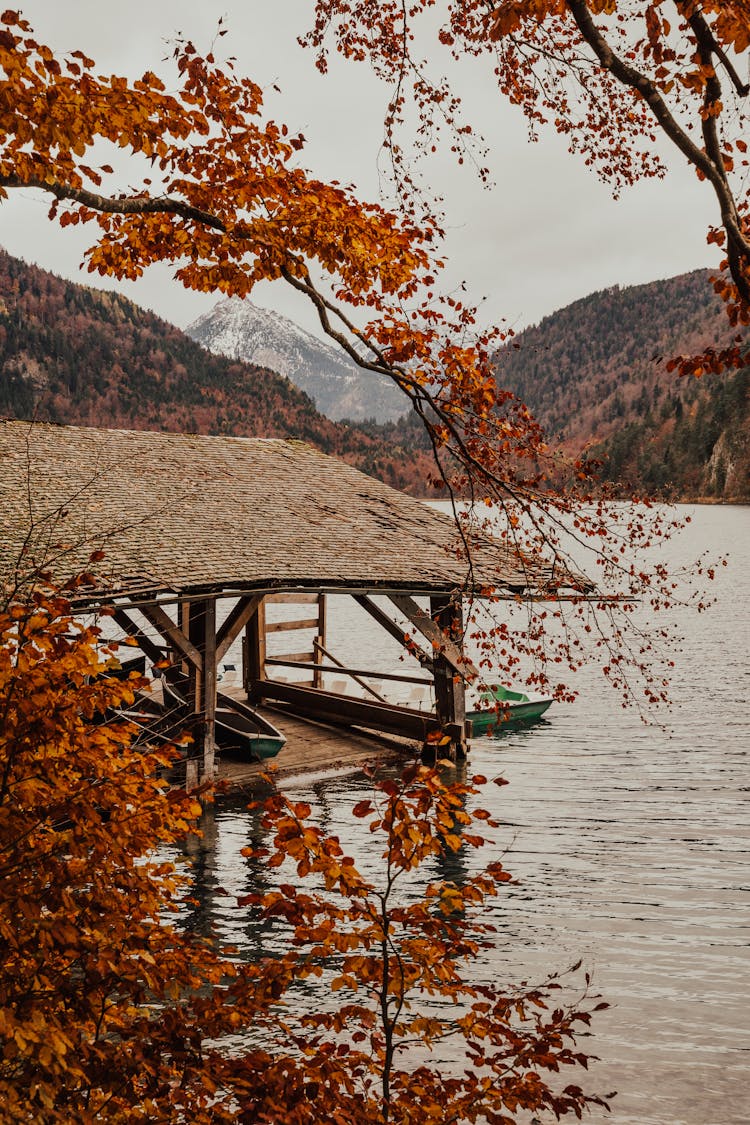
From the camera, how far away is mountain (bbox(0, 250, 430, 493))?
11469cm

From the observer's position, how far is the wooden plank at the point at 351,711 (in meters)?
18.8

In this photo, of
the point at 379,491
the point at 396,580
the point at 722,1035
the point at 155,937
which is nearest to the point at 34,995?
the point at 155,937

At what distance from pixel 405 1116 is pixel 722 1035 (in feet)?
20.0

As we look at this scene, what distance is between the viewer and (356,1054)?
5035mm

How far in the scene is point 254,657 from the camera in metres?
22.3

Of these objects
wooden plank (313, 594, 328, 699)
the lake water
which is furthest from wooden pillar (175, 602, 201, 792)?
wooden plank (313, 594, 328, 699)

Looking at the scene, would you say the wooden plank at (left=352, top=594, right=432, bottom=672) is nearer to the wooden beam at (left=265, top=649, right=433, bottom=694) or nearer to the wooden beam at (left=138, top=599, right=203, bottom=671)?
the wooden beam at (left=265, top=649, right=433, bottom=694)

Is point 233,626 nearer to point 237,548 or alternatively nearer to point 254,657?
point 237,548

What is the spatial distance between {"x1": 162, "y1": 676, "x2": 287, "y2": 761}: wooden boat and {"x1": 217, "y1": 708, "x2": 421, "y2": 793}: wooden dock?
0.22 m

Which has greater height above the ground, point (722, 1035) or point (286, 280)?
point (286, 280)

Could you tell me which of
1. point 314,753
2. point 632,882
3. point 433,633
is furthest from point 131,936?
point 314,753

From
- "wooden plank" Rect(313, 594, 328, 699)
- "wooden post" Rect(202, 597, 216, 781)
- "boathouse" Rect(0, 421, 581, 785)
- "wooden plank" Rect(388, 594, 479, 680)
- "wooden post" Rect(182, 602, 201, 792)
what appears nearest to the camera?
"boathouse" Rect(0, 421, 581, 785)

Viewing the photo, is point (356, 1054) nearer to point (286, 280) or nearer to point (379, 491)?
point (286, 280)

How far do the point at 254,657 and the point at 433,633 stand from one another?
6.46 m
